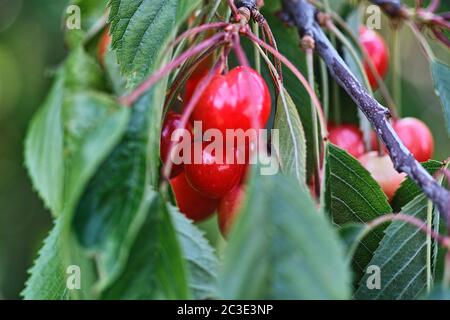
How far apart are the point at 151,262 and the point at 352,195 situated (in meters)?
0.32

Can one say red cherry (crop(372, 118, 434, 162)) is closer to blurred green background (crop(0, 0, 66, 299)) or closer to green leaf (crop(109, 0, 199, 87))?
green leaf (crop(109, 0, 199, 87))

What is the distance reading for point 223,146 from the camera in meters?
0.76

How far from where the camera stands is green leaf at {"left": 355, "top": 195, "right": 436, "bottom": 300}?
2.36 feet

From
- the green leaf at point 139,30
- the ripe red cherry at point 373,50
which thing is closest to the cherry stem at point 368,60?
the ripe red cherry at point 373,50

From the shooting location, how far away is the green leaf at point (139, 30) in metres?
0.81

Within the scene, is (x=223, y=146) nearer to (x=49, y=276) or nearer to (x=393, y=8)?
(x=49, y=276)

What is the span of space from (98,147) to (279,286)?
0.18m

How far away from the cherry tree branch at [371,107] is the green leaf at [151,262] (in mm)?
258

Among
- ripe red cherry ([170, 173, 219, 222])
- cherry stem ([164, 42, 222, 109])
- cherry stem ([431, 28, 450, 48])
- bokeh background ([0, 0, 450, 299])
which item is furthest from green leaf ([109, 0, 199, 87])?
bokeh background ([0, 0, 450, 299])

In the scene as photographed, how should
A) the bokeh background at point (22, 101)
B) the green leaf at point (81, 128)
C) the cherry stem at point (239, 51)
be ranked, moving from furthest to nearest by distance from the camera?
the bokeh background at point (22, 101), the cherry stem at point (239, 51), the green leaf at point (81, 128)

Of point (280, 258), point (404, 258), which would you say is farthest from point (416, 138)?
point (280, 258)

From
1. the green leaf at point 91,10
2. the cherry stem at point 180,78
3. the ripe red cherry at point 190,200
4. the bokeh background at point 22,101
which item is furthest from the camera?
the bokeh background at point 22,101

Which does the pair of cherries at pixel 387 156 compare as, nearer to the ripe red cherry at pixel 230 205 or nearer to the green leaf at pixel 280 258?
the ripe red cherry at pixel 230 205

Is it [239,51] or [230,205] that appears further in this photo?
[230,205]
